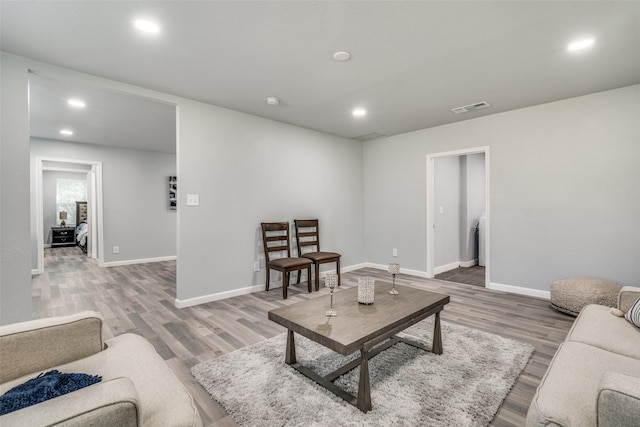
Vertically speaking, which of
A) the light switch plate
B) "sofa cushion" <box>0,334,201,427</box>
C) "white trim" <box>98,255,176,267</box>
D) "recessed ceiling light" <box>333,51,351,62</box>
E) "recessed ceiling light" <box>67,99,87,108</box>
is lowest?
"white trim" <box>98,255,176,267</box>

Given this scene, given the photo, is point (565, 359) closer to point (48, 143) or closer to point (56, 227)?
point (48, 143)

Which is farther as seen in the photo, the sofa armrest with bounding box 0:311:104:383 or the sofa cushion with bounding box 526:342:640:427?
the sofa armrest with bounding box 0:311:104:383

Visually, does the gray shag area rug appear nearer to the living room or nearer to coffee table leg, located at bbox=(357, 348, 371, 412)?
coffee table leg, located at bbox=(357, 348, 371, 412)

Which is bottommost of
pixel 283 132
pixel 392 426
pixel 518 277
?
pixel 392 426

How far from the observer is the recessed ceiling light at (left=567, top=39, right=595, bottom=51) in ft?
7.38

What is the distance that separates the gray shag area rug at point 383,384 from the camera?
1.62m

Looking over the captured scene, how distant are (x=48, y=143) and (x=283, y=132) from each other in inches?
181

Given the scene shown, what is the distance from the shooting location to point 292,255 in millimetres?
4551

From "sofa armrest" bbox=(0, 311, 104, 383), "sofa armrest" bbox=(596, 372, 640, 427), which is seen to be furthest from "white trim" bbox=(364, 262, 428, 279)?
"sofa armrest" bbox=(0, 311, 104, 383)

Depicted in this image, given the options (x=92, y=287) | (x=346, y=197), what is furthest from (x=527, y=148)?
(x=92, y=287)

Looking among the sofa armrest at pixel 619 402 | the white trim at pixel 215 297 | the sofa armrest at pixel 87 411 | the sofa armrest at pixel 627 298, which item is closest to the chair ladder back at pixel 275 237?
the white trim at pixel 215 297

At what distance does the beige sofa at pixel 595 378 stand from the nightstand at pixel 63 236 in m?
11.5

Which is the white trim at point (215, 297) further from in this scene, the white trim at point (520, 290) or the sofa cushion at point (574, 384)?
the sofa cushion at point (574, 384)

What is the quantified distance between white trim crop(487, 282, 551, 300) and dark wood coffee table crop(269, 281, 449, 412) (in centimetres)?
224
